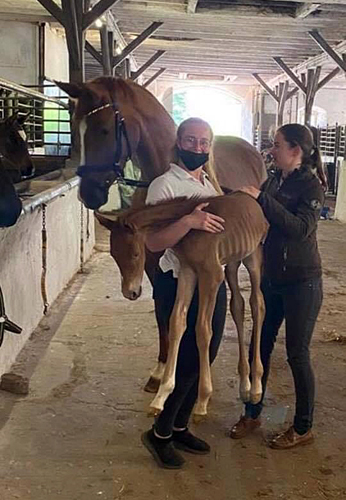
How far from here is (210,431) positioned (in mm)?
2559

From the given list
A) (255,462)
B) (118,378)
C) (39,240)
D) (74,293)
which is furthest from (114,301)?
(255,462)

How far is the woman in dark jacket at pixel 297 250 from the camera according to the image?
2184 mm

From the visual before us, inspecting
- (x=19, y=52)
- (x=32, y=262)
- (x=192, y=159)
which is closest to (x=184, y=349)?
(x=192, y=159)

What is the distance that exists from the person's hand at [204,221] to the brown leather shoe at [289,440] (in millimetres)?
1072

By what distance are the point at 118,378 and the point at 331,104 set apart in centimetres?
1745

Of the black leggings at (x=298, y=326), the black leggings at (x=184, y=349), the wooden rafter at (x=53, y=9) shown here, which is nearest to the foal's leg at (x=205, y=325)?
the black leggings at (x=184, y=349)

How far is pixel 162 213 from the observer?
1.84 meters

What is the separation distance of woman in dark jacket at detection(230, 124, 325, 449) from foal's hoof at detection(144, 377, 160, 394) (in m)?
0.73

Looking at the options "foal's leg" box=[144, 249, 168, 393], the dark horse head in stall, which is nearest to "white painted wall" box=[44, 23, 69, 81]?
the dark horse head in stall

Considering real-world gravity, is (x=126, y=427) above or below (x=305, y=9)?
below

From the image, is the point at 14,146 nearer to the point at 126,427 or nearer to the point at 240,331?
the point at 126,427

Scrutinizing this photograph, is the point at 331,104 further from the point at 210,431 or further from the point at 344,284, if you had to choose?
the point at 210,431

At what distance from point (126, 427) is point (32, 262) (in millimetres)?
1449

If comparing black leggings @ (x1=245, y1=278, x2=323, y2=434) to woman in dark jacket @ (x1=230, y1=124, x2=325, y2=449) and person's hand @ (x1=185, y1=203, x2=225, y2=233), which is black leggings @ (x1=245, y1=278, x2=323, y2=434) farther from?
person's hand @ (x1=185, y1=203, x2=225, y2=233)
